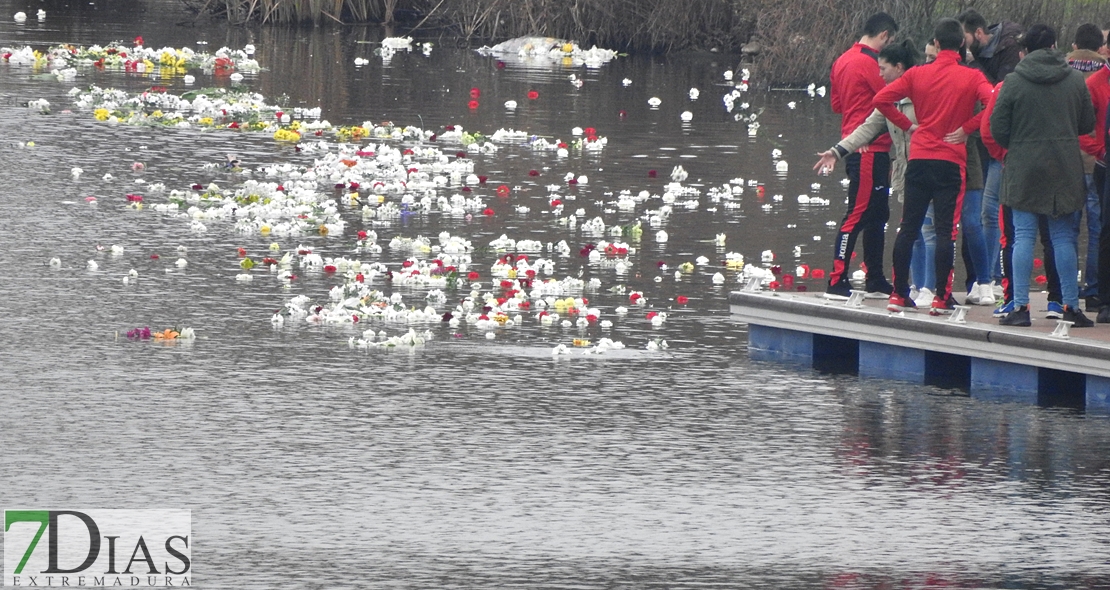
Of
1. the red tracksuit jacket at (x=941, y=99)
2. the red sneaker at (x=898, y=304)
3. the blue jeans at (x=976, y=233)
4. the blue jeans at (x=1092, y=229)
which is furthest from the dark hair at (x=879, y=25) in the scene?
the red sneaker at (x=898, y=304)

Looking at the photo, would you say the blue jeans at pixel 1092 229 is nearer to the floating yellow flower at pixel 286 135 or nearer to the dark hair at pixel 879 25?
the dark hair at pixel 879 25

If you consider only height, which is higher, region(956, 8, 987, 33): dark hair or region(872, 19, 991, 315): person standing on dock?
region(956, 8, 987, 33): dark hair

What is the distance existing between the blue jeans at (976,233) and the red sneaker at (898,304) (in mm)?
587

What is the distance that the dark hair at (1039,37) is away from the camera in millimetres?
9672

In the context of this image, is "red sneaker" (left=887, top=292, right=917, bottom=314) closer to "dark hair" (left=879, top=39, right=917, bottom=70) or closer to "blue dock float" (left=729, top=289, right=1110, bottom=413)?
"blue dock float" (left=729, top=289, right=1110, bottom=413)

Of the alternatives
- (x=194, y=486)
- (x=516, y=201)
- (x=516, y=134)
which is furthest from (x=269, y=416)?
(x=516, y=134)

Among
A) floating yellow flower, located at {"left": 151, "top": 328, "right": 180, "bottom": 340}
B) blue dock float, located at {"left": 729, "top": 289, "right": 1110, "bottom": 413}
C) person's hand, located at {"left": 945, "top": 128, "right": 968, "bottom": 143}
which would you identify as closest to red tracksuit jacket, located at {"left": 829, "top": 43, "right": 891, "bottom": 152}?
person's hand, located at {"left": 945, "top": 128, "right": 968, "bottom": 143}

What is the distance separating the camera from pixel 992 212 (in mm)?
10625

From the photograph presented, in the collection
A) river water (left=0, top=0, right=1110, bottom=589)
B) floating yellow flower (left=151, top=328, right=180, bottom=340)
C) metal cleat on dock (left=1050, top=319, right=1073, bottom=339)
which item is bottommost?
river water (left=0, top=0, right=1110, bottom=589)

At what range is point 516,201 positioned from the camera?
15.2 meters

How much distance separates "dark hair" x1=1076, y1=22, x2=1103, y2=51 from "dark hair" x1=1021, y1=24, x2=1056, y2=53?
0.41m

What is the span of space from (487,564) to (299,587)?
2.24 feet

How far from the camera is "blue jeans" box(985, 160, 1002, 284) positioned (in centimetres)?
1041

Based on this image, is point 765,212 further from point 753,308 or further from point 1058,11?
point 1058,11
